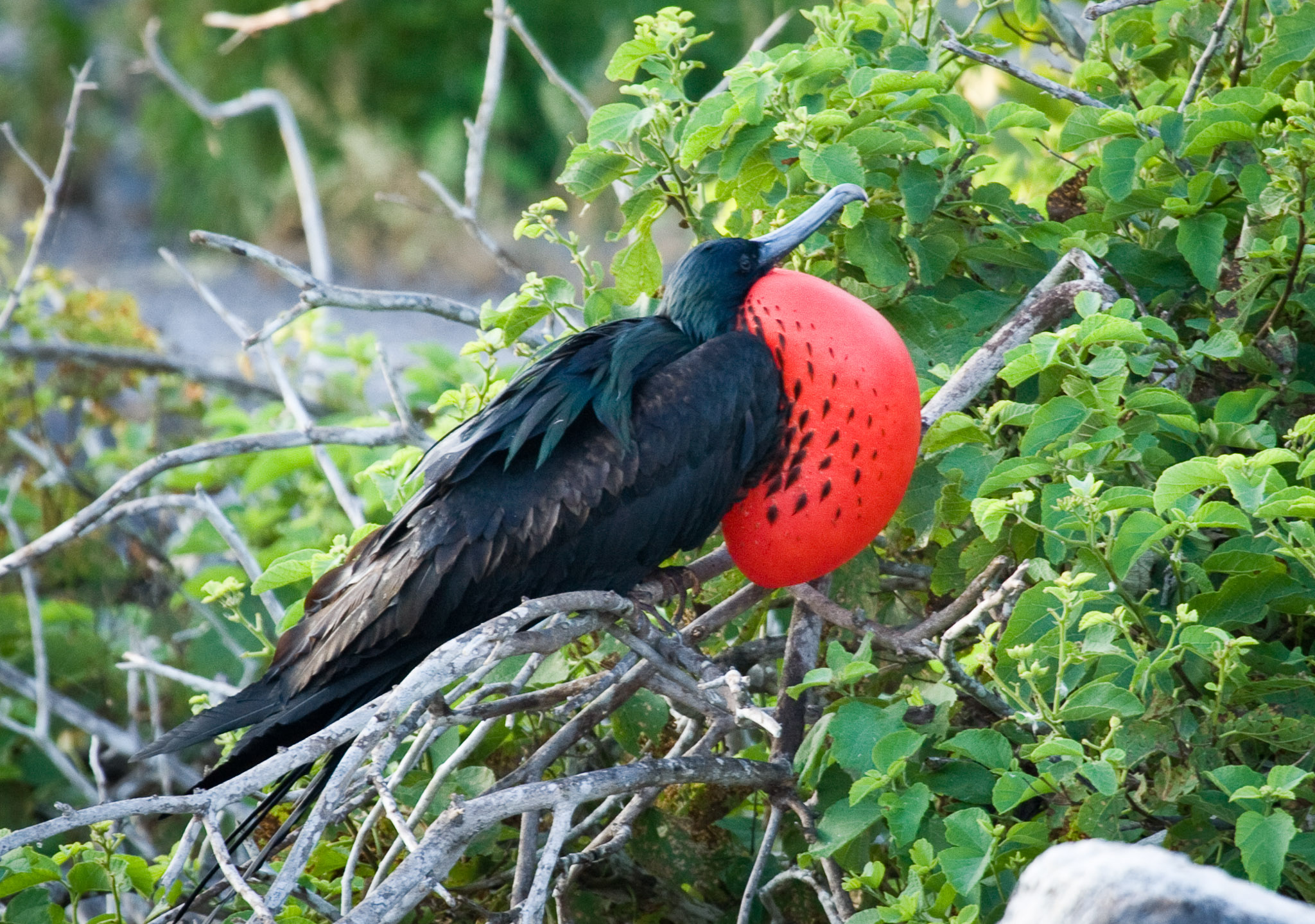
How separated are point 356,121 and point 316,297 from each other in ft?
19.5

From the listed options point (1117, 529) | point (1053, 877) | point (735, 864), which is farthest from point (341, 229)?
point (1053, 877)

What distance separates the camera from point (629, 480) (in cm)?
179

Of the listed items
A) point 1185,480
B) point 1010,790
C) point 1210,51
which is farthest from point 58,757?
point 1210,51

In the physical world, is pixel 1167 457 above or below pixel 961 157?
below

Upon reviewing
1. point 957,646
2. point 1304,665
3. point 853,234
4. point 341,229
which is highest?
point 853,234

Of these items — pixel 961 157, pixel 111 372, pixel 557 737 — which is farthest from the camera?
pixel 111 372

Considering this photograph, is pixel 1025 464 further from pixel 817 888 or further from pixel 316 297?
pixel 316 297

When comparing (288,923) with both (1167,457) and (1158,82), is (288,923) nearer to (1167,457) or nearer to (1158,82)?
(1167,457)

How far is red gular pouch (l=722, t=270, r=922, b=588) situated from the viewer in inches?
65.6

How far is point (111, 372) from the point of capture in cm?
374

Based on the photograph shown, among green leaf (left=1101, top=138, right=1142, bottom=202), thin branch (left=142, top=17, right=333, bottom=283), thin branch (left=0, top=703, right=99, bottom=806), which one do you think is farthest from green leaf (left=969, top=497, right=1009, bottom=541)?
thin branch (left=142, top=17, right=333, bottom=283)

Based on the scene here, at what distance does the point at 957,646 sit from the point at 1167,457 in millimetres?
511

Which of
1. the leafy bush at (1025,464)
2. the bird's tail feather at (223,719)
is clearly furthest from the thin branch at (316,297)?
the bird's tail feather at (223,719)

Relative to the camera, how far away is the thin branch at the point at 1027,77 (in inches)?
72.7
